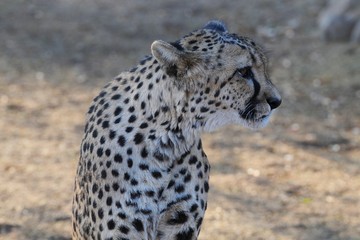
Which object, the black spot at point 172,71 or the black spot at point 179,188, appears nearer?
the black spot at point 172,71

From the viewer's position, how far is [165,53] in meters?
3.63

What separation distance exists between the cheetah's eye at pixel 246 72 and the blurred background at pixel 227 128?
6.79 ft

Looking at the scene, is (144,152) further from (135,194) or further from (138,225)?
(138,225)

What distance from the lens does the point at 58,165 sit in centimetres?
661

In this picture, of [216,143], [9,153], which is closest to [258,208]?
[216,143]

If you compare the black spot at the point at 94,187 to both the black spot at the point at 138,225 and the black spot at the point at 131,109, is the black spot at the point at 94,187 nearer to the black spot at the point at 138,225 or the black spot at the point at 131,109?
the black spot at the point at 138,225

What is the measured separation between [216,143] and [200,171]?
3.12m

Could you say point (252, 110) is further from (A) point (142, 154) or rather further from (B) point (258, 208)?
(B) point (258, 208)

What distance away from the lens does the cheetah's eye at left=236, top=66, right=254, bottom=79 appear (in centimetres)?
378

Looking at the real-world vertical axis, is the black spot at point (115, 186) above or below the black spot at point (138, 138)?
below

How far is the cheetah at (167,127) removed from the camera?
3.74 meters

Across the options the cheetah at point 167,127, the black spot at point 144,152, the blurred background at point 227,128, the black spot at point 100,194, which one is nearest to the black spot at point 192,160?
the cheetah at point 167,127

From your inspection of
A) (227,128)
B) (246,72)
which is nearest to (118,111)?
(246,72)

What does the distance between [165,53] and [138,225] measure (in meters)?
0.81
